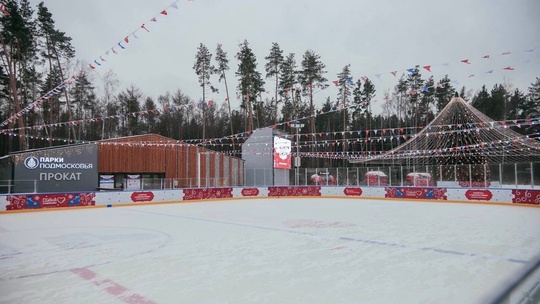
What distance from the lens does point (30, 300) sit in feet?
14.9

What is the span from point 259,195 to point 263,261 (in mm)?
20089

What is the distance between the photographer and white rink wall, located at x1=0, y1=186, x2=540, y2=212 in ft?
57.5

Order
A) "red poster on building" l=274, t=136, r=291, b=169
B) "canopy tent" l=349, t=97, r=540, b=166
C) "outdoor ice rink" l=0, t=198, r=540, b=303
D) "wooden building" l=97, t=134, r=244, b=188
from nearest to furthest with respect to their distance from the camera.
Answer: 1. "outdoor ice rink" l=0, t=198, r=540, b=303
2. "canopy tent" l=349, t=97, r=540, b=166
3. "wooden building" l=97, t=134, r=244, b=188
4. "red poster on building" l=274, t=136, r=291, b=169

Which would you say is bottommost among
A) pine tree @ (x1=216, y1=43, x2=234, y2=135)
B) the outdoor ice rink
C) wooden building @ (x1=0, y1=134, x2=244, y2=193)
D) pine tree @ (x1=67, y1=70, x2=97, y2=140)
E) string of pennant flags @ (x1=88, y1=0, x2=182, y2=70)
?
the outdoor ice rink

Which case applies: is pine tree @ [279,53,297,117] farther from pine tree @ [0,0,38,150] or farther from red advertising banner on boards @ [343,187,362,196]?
pine tree @ [0,0,38,150]

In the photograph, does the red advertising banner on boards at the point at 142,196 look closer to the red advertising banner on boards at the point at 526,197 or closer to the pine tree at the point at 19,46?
the pine tree at the point at 19,46

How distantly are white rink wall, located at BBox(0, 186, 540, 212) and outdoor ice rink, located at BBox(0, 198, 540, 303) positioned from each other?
20.2 feet

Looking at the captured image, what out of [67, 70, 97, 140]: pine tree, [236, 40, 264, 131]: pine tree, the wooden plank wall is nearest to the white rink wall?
the wooden plank wall

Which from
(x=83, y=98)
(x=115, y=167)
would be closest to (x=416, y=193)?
(x=115, y=167)

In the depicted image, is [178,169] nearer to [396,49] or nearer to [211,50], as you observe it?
[211,50]

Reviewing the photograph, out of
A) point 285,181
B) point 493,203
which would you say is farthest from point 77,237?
point 285,181

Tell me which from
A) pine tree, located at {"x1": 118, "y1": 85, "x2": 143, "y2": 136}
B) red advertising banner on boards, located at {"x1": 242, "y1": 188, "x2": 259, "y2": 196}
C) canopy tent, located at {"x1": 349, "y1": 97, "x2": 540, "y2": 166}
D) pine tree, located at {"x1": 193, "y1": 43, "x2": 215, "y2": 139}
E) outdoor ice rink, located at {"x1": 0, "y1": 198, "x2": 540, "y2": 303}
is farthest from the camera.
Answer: pine tree, located at {"x1": 118, "y1": 85, "x2": 143, "y2": 136}

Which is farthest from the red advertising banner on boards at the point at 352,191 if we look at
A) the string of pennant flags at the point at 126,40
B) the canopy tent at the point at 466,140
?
the string of pennant flags at the point at 126,40

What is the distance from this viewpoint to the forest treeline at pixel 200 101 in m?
26.8
